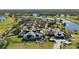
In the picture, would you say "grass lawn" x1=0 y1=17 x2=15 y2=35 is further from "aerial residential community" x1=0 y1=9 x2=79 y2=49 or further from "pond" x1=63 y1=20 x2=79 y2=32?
"pond" x1=63 y1=20 x2=79 y2=32

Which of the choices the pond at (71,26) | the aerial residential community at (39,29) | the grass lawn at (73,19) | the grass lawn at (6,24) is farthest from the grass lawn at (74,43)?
the grass lawn at (6,24)

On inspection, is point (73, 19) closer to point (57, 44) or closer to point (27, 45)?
point (57, 44)

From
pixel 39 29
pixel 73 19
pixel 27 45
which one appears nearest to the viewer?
pixel 27 45

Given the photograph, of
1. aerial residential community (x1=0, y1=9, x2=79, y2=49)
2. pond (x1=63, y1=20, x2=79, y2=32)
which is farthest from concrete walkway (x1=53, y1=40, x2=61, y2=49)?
pond (x1=63, y1=20, x2=79, y2=32)

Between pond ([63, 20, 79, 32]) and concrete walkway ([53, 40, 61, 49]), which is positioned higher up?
pond ([63, 20, 79, 32])

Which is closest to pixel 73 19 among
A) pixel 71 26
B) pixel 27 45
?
pixel 71 26

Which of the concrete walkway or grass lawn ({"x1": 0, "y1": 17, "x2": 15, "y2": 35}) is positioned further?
grass lawn ({"x1": 0, "y1": 17, "x2": 15, "y2": 35})

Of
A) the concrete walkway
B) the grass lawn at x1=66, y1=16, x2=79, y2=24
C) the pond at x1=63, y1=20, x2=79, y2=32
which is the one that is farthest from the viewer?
the grass lawn at x1=66, y1=16, x2=79, y2=24

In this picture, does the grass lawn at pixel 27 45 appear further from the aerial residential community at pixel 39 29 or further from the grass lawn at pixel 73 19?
the grass lawn at pixel 73 19
